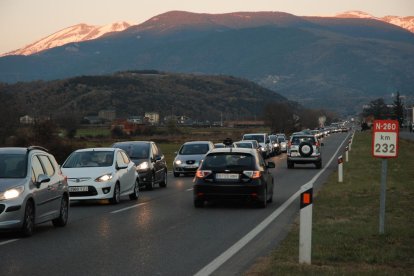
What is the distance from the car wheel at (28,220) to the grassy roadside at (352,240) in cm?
418

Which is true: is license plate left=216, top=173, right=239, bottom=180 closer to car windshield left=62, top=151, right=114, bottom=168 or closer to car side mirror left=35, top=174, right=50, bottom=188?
car windshield left=62, top=151, right=114, bottom=168

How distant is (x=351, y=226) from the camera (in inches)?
602

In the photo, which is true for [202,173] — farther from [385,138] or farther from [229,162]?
[385,138]

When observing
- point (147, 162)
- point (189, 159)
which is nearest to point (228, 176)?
point (147, 162)

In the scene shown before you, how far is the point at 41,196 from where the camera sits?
14328mm

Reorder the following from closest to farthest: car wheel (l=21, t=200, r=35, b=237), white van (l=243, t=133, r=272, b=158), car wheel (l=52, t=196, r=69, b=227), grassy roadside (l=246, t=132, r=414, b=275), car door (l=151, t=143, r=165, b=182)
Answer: grassy roadside (l=246, t=132, r=414, b=275), car wheel (l=21, t=200, r=35, b=237), car wheel (l=52, t=196, r=69, b=227), car door (l=151, t=143, r=165, b=182), white van (l=243, t=133, r=272, b=158)

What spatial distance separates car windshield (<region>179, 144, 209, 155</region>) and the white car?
12.8 meters

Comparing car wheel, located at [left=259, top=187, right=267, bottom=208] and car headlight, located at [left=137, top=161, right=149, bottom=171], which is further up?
car headlight, located at [left=137, top=161, right=149, bottom=171]

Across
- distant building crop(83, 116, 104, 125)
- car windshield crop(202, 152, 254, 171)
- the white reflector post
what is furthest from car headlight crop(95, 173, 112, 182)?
distant building crop(83, 116, 104, 125)

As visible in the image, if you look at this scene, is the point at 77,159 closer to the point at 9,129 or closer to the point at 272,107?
the point at 9,129

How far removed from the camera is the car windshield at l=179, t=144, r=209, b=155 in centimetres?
3616

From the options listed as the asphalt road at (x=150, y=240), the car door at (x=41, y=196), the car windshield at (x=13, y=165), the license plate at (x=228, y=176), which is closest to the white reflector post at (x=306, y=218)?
the asphalt road at (x=150, y=240)

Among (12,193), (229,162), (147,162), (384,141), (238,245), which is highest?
(384,141)

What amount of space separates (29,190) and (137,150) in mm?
14160
